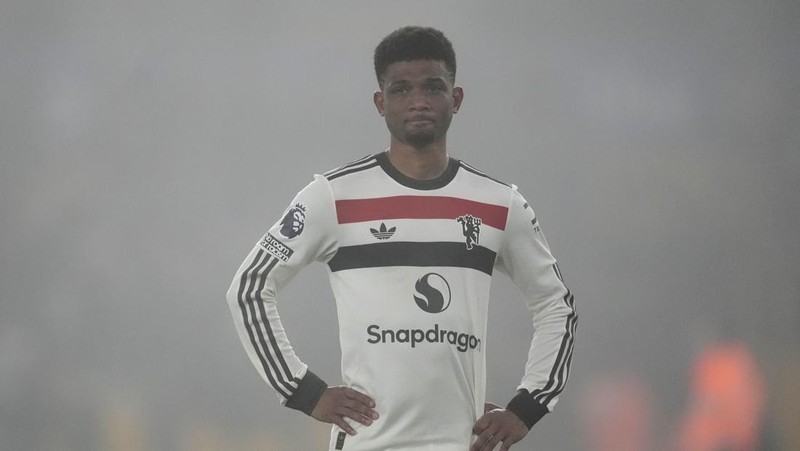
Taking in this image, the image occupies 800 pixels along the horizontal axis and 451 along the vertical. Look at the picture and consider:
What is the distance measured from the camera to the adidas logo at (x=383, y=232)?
2012mm

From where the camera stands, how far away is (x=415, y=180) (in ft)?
6.81

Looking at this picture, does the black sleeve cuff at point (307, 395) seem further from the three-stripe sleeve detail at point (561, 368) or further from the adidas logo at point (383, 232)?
the three-stripe sleeve detail at point (561, 368)

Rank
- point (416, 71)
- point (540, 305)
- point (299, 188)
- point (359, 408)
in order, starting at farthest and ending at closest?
1. point (299, 188)
2. point (540, 305)
3. point (416, 71)
4. point (359, 408)

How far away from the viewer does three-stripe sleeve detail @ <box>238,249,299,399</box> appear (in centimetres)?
199

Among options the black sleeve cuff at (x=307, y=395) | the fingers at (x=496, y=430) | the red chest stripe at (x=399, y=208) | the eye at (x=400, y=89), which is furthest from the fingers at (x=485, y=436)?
the eye at (x=400, y=89)

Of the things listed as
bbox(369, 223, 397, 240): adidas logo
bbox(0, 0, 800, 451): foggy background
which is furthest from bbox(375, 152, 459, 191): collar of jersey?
bbox(0, 0, 800, 451): foggy background

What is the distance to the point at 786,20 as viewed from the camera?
409 centimetres

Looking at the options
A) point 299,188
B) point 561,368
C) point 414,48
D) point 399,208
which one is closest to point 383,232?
point 399,208

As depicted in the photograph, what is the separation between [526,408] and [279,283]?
1.83 feet

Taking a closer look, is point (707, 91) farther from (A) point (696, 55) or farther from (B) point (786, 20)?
(B) point (786, 20)

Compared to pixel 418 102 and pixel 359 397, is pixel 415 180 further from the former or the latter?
pixel 359 397

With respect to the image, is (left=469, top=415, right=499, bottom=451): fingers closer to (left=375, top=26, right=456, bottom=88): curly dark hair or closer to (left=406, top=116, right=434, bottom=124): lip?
(left=406, top=116, right=434, bottom=124): lip

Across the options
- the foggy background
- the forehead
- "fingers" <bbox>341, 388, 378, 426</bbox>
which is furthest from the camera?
the foggy background

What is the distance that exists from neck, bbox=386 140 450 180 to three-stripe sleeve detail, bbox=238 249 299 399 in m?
0.34
